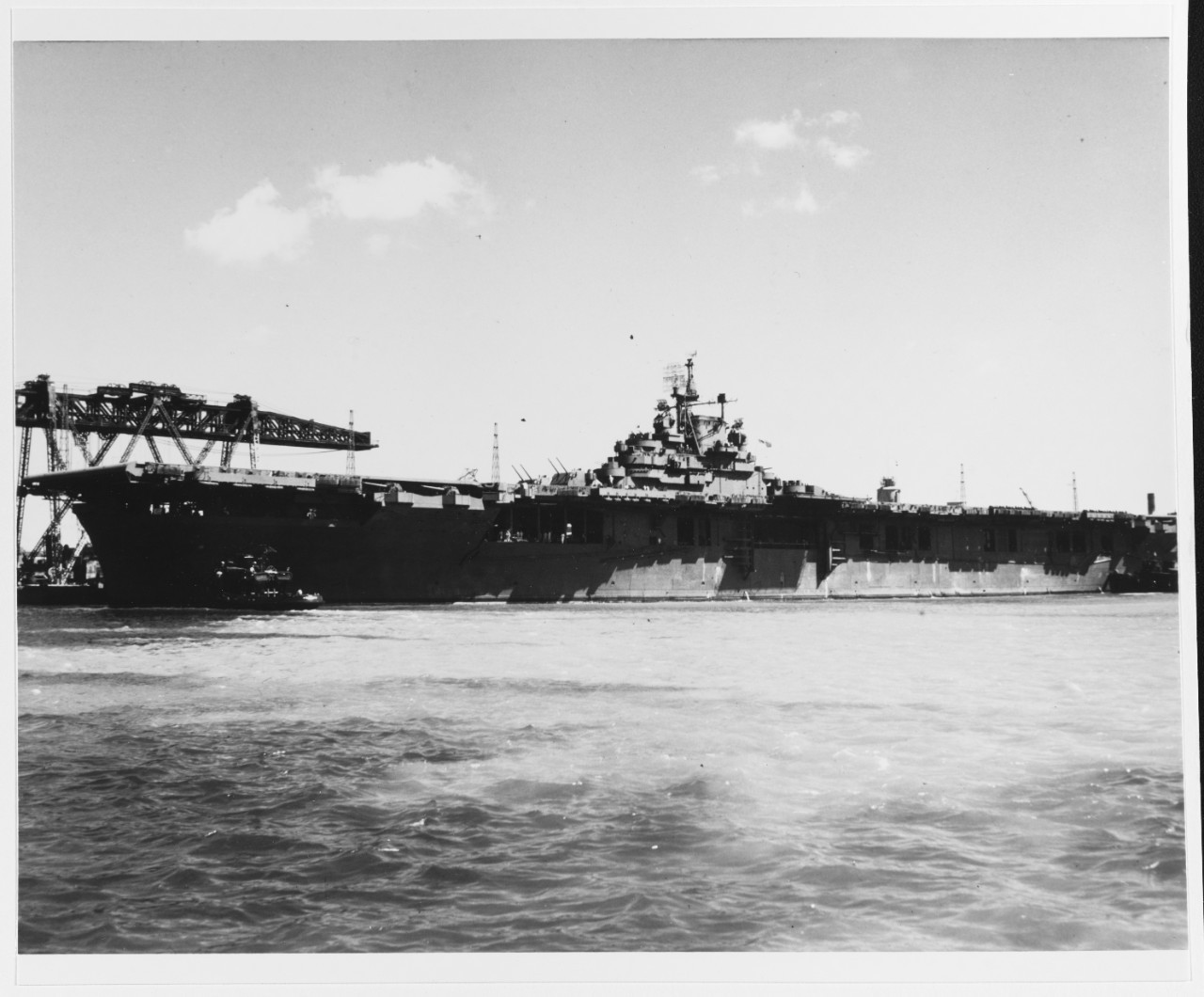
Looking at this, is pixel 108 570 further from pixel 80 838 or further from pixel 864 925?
pixel 864 925

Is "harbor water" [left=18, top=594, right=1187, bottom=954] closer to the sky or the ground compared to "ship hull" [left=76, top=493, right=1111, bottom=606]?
closer to the ground

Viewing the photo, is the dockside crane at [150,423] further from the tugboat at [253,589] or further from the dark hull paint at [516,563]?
the dark hull paint at [516,563]

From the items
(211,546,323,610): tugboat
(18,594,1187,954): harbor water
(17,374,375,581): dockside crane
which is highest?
(17,374,375,581): dockside crane

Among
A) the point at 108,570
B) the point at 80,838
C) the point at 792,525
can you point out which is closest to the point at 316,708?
the point at 80,838

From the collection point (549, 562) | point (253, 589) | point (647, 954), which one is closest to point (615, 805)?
point (647, 954)

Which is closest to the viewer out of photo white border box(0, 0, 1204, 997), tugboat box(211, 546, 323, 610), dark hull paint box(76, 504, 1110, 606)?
photo white border box(0, 0, 1204, 997)

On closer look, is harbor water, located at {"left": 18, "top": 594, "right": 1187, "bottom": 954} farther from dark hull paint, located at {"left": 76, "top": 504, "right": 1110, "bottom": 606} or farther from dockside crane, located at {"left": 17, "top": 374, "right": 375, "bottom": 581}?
dark hull paint, located at {"left": 76, "top": 504, "right": 1110, "bottom": 606}

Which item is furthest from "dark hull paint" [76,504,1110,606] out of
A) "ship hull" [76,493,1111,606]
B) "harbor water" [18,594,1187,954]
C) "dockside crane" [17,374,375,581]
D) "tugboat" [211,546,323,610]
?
"harbor water" [18,594,1187,954]

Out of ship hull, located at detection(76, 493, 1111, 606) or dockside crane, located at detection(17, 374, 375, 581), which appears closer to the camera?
dockside crane, located at detection(17, 374, 375, 581)
